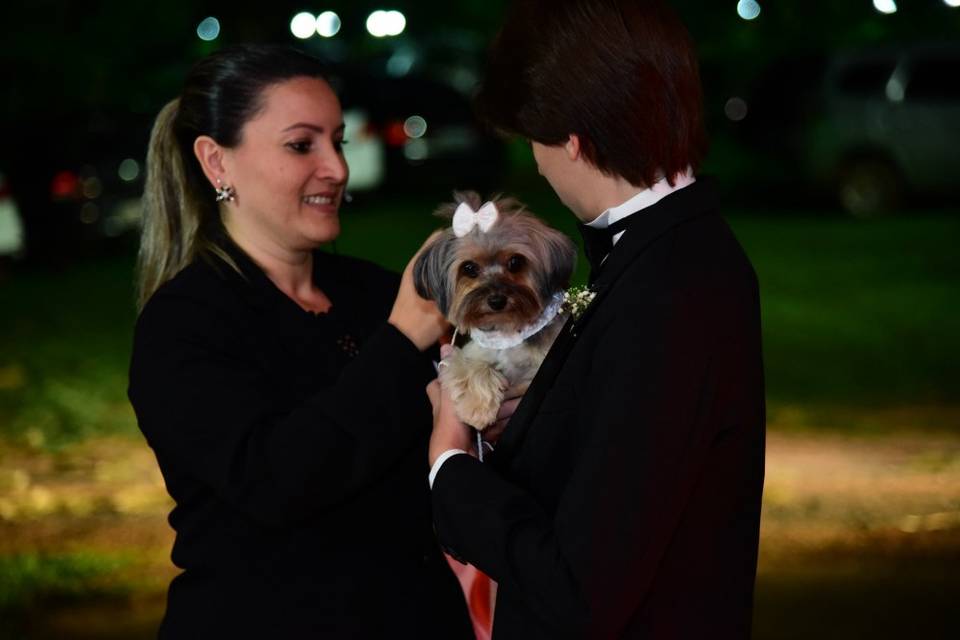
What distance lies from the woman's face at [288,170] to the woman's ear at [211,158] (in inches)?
0.9

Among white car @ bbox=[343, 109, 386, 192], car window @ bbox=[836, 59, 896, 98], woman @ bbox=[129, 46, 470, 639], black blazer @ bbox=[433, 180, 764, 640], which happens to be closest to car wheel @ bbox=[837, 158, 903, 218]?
car window @ bbox=[836, 59, 896, 98]

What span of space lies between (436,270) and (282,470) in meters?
0.71

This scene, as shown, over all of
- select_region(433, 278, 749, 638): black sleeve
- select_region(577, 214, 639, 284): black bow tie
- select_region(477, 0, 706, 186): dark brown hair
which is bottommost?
select_region(433, 278, 749, 638): black sleeve

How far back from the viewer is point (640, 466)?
205 cm

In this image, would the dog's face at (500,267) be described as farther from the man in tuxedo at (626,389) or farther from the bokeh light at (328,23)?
the bokeh light at (328,23)

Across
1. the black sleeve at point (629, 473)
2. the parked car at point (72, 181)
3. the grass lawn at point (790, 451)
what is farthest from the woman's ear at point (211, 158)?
the parked car at point (72, 181)

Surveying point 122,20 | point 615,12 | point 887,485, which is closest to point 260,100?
point 615,12

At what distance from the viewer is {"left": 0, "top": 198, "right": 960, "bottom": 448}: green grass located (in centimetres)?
944

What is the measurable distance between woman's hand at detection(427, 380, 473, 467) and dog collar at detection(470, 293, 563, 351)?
58 centimetres

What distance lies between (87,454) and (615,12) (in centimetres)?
685

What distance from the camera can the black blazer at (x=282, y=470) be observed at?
280 centimetres

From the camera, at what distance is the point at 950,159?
16766mm

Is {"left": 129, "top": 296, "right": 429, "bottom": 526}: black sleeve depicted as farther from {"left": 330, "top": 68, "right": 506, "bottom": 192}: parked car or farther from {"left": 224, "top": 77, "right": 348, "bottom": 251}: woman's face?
{"left": 330, "top": 68, "right": 506, "bottom": 192}: parked car

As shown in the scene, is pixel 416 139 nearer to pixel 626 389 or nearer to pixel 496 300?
pixel 496 300
